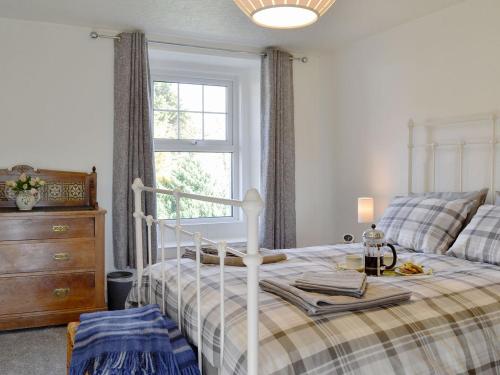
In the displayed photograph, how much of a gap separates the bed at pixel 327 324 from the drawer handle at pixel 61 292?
1166 mm

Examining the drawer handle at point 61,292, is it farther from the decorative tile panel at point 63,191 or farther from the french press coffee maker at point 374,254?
the french press coffee maker at point 374,254

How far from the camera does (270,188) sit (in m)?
3.87

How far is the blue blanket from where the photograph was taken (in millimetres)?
1431

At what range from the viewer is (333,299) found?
145 centimetres

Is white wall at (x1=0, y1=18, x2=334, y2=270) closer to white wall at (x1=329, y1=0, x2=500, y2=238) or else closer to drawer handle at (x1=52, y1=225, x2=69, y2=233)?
drawer handle at (x1=52, y1=225, x2=69, y2=233)

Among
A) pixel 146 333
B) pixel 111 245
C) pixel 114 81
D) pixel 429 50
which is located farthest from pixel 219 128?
pixel 146 333

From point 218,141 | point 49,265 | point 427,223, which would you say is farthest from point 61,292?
point 427,223

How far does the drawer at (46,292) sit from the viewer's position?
9.35ft

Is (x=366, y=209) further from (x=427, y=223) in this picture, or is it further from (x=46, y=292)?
(x=46, y=292)

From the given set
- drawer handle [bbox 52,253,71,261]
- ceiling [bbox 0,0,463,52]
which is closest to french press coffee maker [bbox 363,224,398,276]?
ceiling [bbox 0,0,463,52]

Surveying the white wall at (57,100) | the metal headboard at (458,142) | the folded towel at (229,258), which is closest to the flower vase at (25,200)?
the white wall at (57,100)

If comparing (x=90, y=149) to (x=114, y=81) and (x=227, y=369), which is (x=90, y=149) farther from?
(x=227, y=369)

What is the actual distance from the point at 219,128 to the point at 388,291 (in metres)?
2.89

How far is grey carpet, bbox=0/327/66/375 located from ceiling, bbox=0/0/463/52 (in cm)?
206
